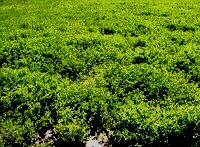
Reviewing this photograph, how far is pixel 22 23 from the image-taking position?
53.2 feet

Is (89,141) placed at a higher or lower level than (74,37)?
lower

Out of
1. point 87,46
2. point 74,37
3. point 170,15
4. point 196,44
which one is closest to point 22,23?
point 74,37

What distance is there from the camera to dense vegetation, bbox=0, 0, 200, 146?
310 inches

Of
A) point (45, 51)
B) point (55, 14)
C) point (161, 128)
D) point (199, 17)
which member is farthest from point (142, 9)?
point (161, 128)

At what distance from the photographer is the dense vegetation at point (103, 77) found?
786 centimetres

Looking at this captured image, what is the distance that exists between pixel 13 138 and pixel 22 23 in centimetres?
954

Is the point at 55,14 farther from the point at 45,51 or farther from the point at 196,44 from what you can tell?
the point at 196,44

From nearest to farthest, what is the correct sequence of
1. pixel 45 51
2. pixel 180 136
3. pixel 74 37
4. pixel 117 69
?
pixel 180 136 → pixel 117 69 → pixel 45 51 → pixel 74 37

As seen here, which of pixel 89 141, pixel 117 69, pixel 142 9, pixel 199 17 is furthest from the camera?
pixel 142 9

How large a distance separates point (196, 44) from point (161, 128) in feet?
18.7

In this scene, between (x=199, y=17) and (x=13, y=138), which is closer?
(x=13, y=138)

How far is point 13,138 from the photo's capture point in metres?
7.69

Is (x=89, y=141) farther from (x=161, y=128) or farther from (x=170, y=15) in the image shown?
(x=170, y=15)

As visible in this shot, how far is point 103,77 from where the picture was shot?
1054 cm
